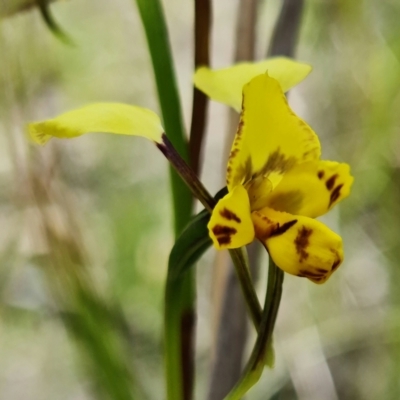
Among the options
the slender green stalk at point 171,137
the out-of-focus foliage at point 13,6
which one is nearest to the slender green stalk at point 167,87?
the slender green stalk at point 171,137

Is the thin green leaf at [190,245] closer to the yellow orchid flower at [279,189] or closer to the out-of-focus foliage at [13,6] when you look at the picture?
the yellow orchid flower at [279,189]

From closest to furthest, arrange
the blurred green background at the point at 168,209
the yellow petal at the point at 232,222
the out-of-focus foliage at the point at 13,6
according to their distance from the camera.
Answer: the yellow petal at the point at 232,222
the out-of-focus foliage at the point at 13,6
the blurred green background at the point at 168,209

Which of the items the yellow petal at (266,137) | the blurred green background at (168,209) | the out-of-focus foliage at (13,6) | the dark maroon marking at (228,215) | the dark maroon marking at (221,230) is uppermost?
the out-of-focus foliage at (13,6)

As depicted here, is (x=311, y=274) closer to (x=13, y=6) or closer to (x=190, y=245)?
(x=190, y=245)

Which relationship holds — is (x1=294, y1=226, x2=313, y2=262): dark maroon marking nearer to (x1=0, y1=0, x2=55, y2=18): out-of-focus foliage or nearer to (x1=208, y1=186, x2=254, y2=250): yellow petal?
(x1=208, y1=186, x2=254, y2=250): yellow petal

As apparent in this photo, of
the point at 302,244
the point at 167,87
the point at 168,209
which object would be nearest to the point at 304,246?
the point at 302,244

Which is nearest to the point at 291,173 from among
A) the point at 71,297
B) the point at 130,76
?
the point at 71,297
